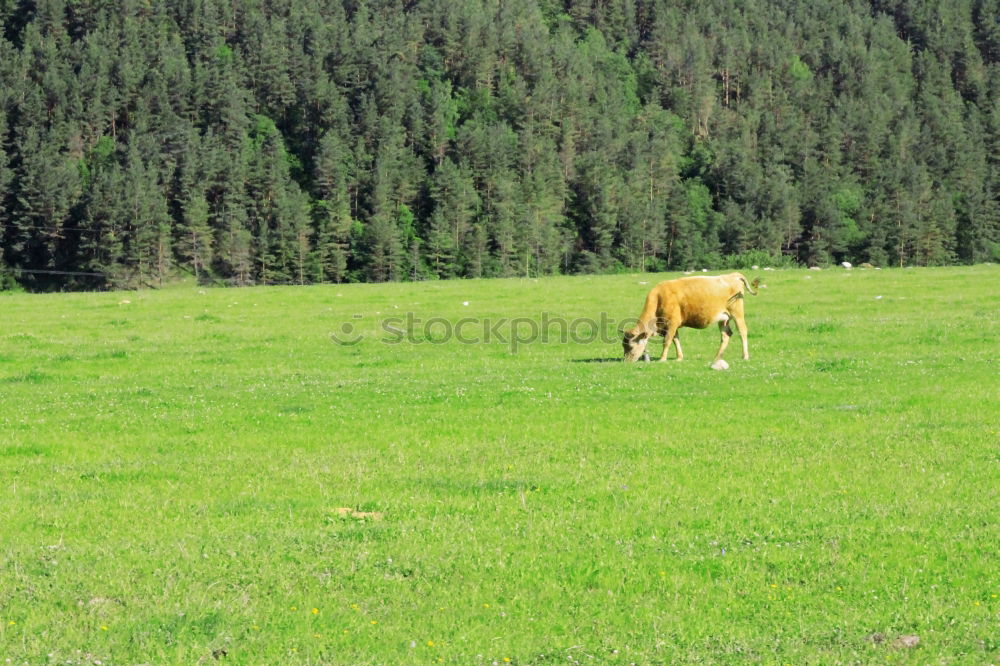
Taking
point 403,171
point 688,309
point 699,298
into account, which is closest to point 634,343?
point 688,309

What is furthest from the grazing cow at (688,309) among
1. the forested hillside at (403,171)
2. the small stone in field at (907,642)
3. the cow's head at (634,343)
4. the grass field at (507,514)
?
the forested hillside at (403,171)

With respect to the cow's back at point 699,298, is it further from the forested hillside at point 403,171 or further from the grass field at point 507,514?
the forested hillside at point 403,171

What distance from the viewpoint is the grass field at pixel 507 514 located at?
30.6 feet

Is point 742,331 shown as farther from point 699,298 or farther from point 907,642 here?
point 907,642

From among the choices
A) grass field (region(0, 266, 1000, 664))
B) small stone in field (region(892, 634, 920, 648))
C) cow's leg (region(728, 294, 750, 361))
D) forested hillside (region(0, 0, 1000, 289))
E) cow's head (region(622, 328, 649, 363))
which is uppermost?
forested hillside (region(0, 0, 1000, 289))

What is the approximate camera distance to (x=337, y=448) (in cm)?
1772

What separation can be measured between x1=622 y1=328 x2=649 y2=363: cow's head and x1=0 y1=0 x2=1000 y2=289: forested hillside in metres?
92.1

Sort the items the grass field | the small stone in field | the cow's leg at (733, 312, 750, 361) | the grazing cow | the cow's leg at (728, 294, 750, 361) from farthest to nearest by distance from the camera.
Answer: the cow's leg at (728, 294, 750, 361) → the grazing cow → the cow's leg at (733, 312, 750, 361) → the grass field → the small stone in field

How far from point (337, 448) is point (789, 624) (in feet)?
32.4

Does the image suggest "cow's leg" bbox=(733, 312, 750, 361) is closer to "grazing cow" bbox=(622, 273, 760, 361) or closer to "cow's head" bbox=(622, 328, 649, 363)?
"grazing cow" bbox=(622, 273, 760, 361)

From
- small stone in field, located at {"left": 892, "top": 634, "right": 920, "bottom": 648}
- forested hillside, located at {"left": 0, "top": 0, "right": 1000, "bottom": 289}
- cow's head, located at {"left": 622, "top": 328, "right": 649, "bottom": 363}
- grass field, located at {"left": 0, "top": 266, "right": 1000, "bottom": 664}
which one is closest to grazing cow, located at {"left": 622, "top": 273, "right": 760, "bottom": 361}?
cow's head, located at {"left": 622, "top": 328, "right": 649, "bottom": 363}

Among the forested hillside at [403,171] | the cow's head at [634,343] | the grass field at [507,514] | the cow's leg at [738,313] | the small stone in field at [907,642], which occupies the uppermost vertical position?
the forested hillside at [403,171]

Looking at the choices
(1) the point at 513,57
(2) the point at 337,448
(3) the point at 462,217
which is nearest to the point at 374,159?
(3) the point at 462,217

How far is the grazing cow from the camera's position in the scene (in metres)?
30.5
